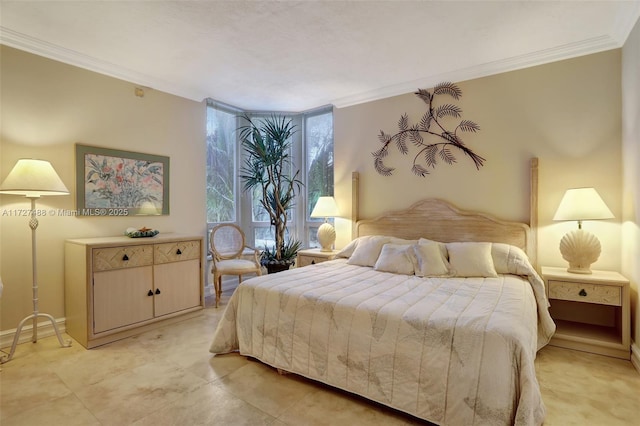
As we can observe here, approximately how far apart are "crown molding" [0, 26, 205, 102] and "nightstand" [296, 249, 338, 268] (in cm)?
254

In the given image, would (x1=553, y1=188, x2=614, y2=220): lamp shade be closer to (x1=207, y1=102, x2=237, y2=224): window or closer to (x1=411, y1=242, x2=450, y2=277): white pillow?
(x1=411, y1=242, x2=450, y2=277): white pillow

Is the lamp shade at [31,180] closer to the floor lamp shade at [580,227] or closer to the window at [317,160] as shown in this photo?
the window at [317,160]

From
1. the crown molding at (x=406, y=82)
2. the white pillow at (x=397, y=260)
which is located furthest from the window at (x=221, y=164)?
the white pillow at (x=397, y=260)

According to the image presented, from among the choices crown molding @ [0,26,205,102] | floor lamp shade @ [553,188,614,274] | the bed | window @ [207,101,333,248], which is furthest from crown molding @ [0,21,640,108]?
the bed

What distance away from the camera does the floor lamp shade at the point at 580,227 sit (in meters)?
2.62

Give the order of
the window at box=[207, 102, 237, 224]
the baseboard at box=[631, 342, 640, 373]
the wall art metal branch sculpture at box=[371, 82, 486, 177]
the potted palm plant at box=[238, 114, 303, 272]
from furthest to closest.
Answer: the window at box=[207, 102, 237, 224] → the potted palm plant at box=[238, 114, 303, 272] → the wall art metal branch sculpture at box=[371, 82, 486, 177] → the baseboard at box=[631, 342, 640, 373]

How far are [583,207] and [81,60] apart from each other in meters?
4.76

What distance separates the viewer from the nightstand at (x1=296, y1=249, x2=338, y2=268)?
3841mm

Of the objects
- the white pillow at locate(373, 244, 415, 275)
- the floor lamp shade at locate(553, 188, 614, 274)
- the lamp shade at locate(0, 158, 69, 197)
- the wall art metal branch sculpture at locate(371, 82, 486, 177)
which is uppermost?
the wall art metal branch sculpture at locate(371, 82, 486, 177)

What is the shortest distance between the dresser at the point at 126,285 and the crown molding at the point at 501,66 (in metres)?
2.84

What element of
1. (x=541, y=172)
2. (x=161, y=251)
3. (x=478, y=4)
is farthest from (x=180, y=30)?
(x=541, y=172)

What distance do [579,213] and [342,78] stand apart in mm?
2684

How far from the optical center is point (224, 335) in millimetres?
2541

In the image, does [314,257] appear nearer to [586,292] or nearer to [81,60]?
[586,292]
